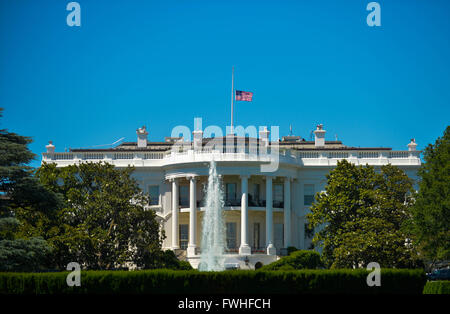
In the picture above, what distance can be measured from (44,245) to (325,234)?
21.1 m

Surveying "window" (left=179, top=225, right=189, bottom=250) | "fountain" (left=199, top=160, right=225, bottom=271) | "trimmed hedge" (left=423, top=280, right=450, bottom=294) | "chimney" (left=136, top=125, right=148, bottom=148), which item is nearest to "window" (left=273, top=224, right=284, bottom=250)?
"fountain" (left=199, top=160, right=225, bottom=271)

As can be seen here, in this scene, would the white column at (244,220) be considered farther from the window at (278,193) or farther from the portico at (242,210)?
the window at (278,193)

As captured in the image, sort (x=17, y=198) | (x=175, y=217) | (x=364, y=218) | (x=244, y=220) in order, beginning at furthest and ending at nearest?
(x=175, y=217)
(x=244, y=220)
(x=364, y=218)
(x=17, y=198)

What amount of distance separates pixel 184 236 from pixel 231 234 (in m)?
4.48

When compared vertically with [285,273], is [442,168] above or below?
above

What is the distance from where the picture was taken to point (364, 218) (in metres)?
48.8

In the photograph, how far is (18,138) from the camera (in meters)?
39.2

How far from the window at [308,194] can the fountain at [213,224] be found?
9095 millimetres

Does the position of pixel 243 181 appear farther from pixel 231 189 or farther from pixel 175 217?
pixel 175 217

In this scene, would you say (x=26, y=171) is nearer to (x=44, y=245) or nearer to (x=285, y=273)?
(x=44, y=245)

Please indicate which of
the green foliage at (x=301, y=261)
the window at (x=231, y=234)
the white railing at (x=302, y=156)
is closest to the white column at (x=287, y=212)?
the white railing at (x=302, y=156)

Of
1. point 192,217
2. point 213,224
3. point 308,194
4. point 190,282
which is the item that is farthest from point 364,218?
point 190,282

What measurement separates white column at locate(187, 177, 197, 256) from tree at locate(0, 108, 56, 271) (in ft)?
67.5
